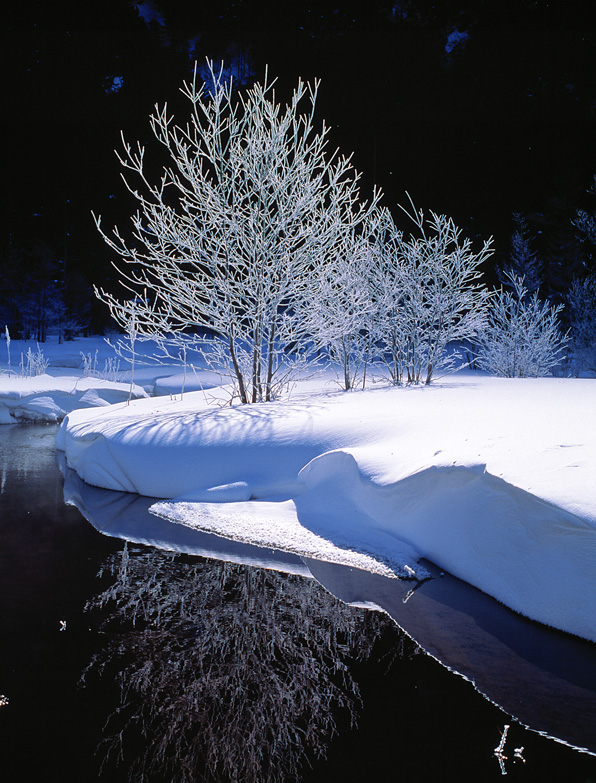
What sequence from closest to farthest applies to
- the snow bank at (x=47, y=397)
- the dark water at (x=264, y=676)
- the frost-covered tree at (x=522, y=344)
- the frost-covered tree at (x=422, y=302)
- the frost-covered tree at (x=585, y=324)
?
1. the dark water at (x=264, y=676)
2. the frost-covered tree at (x=422, y=302)
3. the snow bank at (x=47, y=397)
4. the frost-covered tree at (x=522, y=344)
5. the frost-covered tree at (x=585, y=324)

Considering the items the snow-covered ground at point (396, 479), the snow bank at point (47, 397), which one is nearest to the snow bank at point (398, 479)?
the snow-covered ground at point (396, 479)

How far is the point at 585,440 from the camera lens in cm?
438

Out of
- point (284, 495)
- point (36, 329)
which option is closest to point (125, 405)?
point (284, 495)

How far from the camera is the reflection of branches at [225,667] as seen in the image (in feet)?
7.50

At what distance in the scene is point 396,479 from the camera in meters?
4.44

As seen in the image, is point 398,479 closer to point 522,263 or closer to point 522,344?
point 522,344

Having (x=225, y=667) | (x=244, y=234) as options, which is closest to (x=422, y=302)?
(x=244, y=234)

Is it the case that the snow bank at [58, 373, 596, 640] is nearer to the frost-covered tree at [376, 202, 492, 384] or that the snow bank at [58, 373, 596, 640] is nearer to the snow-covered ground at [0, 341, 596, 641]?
the snow-covered ground at [0, 341, 596, 641]

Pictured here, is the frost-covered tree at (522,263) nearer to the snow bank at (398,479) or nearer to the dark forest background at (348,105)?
the dark forest background at (348,105)

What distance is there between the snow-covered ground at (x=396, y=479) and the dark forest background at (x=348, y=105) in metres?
20.2

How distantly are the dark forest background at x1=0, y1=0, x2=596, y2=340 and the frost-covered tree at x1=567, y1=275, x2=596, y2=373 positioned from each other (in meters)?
4.39

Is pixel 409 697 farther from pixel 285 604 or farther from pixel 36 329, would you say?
pixel 36 329

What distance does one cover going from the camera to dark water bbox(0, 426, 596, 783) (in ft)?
Result: 7.35

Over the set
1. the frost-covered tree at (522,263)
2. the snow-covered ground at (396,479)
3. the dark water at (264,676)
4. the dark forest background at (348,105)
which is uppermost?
the dark forest background at (348,105)
